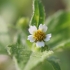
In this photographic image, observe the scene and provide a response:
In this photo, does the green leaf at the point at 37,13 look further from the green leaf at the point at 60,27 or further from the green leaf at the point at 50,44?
the green leaf at the point at 60,27

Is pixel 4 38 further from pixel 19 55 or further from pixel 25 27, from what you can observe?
pixel 19 55

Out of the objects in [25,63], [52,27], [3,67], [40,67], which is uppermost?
[52,27]

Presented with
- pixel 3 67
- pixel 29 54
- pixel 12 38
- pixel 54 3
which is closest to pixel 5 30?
pixel 12 38

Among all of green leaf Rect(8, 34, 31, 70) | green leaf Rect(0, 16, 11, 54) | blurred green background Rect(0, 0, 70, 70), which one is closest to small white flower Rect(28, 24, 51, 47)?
green leaf Rect(8, 34, 31, 70)

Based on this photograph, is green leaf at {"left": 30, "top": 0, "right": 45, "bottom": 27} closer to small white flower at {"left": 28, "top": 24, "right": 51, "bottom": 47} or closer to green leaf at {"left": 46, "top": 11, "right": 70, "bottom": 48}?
small white flower at {"left": 28, "top": 24, "right": 51, "bottom": 47}

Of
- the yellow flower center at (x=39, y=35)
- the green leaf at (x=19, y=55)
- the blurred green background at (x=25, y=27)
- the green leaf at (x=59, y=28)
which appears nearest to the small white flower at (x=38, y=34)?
the yellow flower center at (x=39, y=35)

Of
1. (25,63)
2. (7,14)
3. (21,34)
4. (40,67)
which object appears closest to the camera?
(25,63)

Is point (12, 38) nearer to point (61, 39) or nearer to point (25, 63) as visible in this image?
point (61, 39)
